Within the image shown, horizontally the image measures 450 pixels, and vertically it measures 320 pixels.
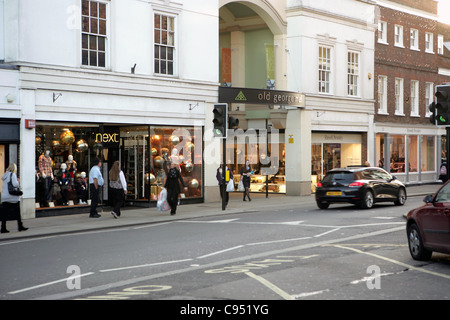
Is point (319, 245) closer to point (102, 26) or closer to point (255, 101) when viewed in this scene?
point (102, 26)

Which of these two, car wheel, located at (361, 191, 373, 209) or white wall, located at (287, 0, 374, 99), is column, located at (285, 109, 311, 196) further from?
car wheel, located at (361, 191, 373, 209)

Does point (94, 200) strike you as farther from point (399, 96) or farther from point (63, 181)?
point (399, 96)

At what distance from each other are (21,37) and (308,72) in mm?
15321

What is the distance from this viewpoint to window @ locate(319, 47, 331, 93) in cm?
3222

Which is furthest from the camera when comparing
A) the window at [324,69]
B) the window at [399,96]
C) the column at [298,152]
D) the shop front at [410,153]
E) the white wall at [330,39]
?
the window at [399,96]

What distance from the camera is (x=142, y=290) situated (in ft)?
28.7

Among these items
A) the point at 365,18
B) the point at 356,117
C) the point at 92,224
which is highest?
the point at 365,18

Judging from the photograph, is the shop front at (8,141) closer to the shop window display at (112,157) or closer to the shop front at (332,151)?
the shop window display at (112,157)

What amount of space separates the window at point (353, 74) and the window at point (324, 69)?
1.90m

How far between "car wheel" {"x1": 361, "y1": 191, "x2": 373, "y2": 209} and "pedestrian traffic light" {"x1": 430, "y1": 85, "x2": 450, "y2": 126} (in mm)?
7852

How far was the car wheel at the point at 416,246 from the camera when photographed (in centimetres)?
1088

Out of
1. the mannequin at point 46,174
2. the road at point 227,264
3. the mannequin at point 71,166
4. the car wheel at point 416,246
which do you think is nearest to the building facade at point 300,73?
the mannequin at point 71,166

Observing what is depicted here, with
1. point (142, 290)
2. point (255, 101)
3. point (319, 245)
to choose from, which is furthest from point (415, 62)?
point (142, 290)
